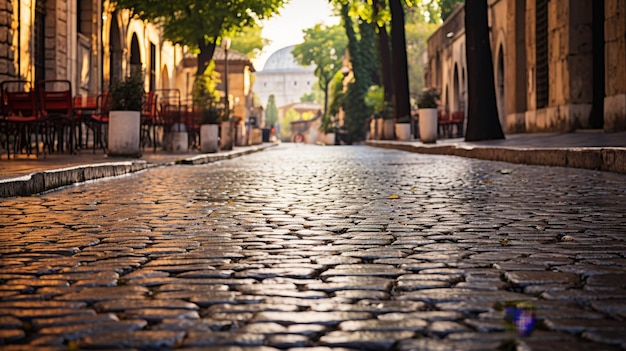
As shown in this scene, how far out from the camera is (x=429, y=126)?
962 inches

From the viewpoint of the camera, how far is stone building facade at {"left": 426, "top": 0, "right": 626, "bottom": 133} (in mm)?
17202

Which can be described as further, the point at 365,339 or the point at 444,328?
the point at 444,328

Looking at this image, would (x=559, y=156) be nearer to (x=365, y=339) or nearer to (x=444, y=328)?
(x=444, y=328)

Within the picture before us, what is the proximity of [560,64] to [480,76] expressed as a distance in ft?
8.30

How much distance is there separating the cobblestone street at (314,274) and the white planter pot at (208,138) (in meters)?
13.5

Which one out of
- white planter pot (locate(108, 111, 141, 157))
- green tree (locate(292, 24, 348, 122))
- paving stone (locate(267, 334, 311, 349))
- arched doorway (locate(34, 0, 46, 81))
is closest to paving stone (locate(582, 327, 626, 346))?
paving stone (locate(267, 334, 311, 349))

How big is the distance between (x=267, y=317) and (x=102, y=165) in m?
8.38

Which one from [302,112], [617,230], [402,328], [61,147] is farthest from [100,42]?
[302,112]

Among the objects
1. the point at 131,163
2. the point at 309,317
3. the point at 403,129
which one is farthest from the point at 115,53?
the point at 309,317

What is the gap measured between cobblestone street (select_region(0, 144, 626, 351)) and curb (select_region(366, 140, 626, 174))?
348 centimetres

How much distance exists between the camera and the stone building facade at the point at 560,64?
17202 millimetres

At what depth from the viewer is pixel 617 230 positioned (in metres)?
5.00

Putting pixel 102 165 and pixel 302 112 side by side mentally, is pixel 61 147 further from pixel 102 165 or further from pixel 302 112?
pixel 302 112

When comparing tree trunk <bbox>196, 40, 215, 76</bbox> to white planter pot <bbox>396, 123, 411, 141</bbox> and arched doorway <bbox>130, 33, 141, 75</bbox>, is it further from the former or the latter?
white planter pot <bbox>396, 123, 411, 141</bbox>
